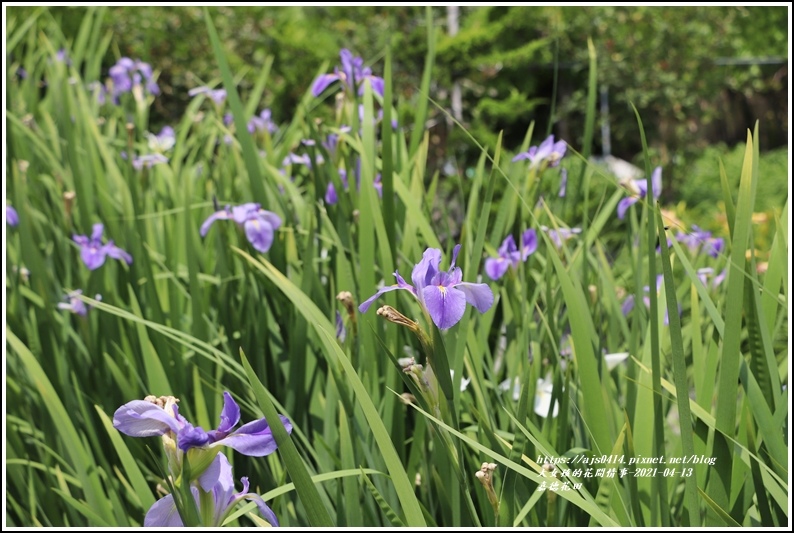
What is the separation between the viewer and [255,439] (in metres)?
0.68

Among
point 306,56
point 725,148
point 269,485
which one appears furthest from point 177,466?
point 725,148

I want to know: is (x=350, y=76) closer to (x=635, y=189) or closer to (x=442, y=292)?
(x=635, y=189)

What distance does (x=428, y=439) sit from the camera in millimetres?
1192

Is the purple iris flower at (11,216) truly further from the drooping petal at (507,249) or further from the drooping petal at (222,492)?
the drooping petal at (222,492)

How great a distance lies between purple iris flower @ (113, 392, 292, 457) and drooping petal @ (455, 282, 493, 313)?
8.9 inches

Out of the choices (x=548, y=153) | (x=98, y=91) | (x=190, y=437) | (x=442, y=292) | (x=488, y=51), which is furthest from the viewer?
(x=488, y=51)

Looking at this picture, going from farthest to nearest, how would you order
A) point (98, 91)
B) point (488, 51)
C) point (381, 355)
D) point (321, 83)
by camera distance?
point (488, 51) < point (98, 91) < point (321, 83) < point (381, 355)

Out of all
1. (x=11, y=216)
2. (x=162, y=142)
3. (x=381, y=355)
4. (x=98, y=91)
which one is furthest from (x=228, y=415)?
(x=98, y=91)

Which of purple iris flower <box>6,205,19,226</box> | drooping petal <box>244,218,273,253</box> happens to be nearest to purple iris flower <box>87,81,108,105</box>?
purple iris flower <box>6,205,19,226</box>

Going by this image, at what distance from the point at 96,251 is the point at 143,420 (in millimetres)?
933

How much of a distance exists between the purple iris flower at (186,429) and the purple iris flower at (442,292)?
15 centimetres

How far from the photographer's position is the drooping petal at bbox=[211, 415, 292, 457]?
2.20ft

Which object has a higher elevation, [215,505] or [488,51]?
[488,51]

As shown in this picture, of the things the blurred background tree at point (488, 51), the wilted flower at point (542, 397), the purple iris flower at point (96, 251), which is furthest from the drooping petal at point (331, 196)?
the blurred background tree at point (488, 51)
